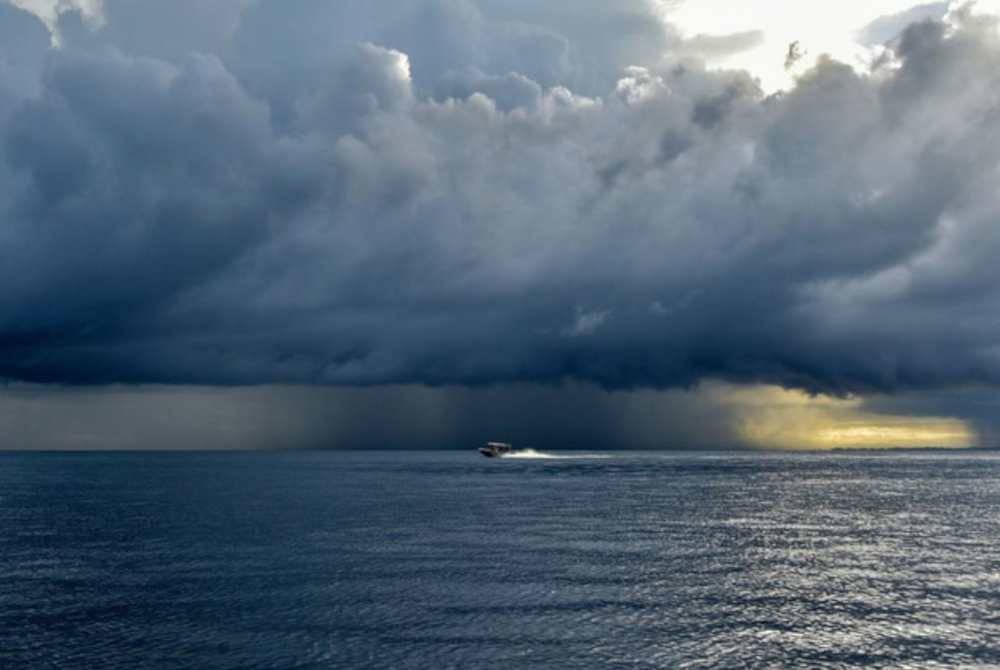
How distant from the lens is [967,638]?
44031 millimetres

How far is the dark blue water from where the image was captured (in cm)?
4184

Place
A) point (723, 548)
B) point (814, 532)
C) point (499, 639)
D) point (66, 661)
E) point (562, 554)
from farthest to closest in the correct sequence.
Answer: point (814, 532) < point (723, 548) < point (562, 554) < point (499, 639) < point (66, 661)

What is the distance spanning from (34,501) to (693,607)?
129519 mm

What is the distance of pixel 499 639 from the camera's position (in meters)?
43.3

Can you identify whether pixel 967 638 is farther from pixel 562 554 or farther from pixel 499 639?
pixel 562 554

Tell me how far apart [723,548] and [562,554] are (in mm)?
17211

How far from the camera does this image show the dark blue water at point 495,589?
41.8 metres

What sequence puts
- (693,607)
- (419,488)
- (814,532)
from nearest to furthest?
(693,607) → (814,532) → (419,488)

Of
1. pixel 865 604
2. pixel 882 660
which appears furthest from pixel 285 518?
pixel 882 660

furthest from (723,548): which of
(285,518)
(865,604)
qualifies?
(285,518)

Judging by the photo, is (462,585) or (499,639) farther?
(462,585)

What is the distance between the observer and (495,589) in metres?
55.8

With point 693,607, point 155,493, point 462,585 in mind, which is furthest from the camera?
point 155,493

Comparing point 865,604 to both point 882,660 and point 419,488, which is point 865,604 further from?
point 419,488
